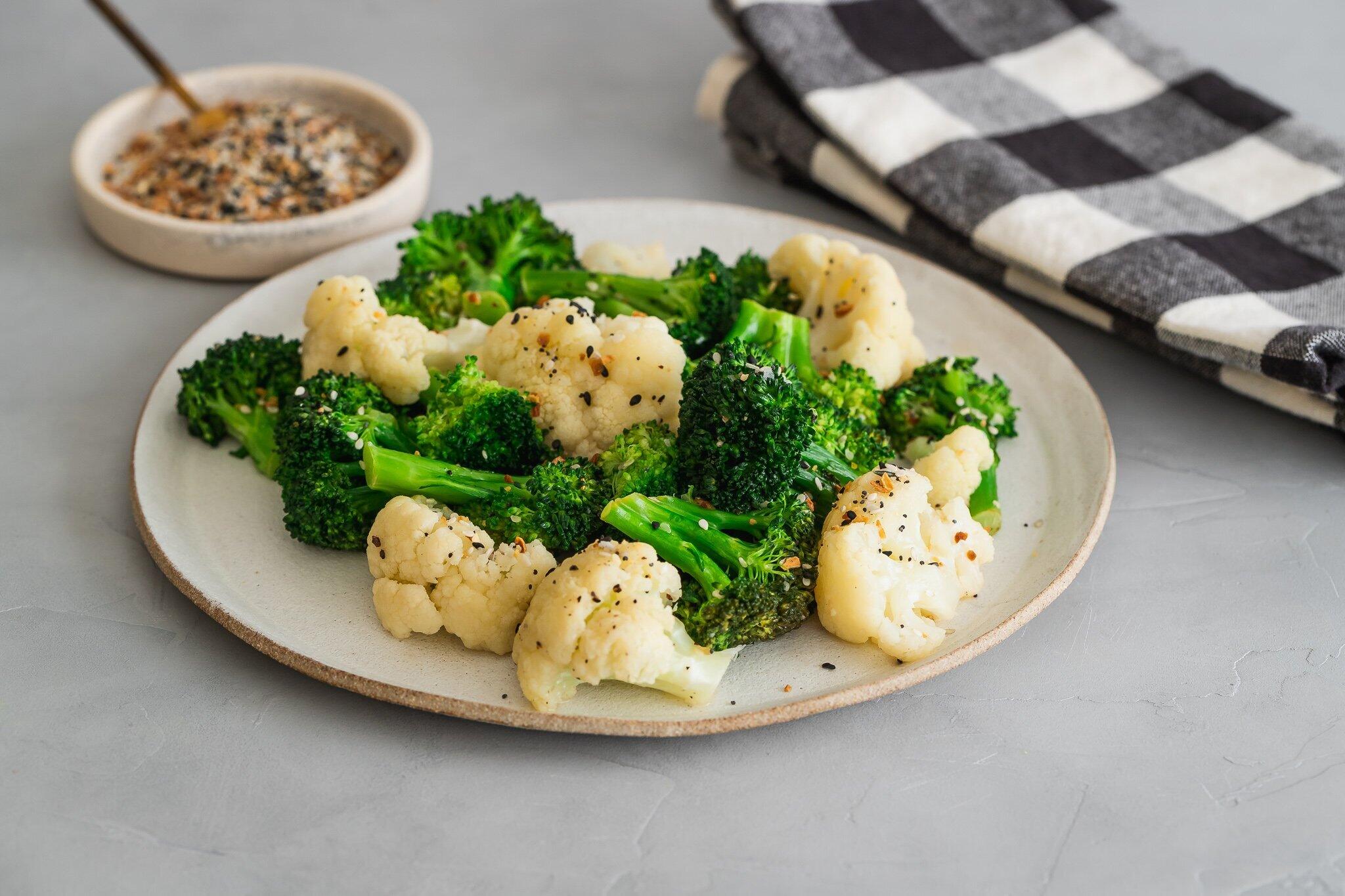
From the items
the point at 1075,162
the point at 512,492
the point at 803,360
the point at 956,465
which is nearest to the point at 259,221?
the point at 512,492

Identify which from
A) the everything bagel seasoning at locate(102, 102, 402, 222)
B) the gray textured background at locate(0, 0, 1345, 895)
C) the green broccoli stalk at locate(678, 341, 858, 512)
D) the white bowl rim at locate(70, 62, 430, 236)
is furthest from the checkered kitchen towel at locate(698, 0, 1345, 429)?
the green broccoli stalk at locate(678, 341, 858, 512)

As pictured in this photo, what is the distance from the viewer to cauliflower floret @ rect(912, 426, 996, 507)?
90.7 inches

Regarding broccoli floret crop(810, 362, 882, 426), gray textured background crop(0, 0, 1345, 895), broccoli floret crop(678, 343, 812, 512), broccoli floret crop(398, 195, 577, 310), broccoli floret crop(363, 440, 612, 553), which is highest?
broccoli floret crop(678, 343, 812, 512)

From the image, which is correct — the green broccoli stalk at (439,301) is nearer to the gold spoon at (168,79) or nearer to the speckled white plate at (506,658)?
the speckled white plate at (506,658)

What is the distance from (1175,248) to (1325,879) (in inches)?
66.5

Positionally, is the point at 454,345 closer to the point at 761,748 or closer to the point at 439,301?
the point at 439,301

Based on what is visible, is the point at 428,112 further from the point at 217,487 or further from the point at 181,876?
the point at 181,876

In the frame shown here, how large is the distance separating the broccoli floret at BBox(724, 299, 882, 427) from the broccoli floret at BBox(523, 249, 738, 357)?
0.20 feet

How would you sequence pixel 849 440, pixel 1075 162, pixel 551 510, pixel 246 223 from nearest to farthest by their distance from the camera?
pixel 551 510
pixel 849 440
pixel 246 223
pixel 1075 162

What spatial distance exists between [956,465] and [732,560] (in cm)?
53

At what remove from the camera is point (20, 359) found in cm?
299

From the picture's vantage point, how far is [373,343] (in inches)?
95.0

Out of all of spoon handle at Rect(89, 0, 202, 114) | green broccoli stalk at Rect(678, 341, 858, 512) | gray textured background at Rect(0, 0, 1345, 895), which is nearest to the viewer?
gray textured background at Rect(0, 0, 1345, 895)

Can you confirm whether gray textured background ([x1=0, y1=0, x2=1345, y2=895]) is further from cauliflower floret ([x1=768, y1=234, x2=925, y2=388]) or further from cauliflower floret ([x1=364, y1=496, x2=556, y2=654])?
cauliflower floret ([x1=768, y1=234, x2=925, y2=388])
